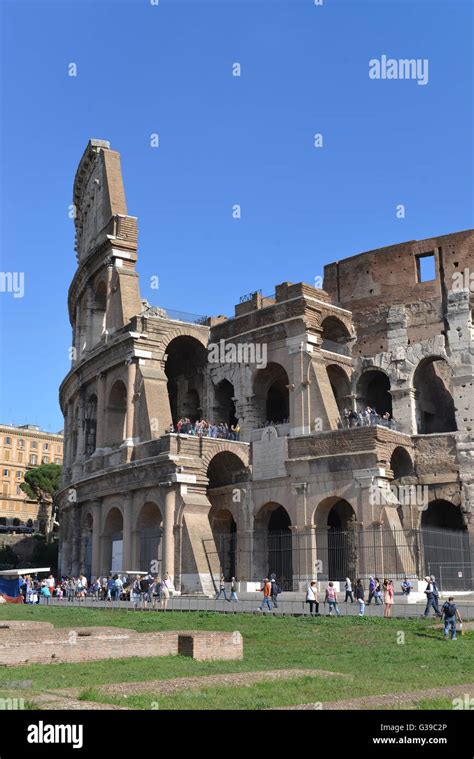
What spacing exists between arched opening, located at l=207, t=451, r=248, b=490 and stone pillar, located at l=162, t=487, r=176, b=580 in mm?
2658

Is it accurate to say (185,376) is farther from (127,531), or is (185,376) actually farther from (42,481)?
(42,481)

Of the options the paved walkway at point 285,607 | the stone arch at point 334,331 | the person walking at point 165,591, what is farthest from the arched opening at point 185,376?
the paved walkway at point 285,607

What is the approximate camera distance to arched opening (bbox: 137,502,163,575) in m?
30.3

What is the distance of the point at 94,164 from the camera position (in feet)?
139

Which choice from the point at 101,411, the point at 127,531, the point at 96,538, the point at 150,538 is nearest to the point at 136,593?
the point at 150,538

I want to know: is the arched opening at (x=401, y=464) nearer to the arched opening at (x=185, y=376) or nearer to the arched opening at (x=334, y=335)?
the arched opening at (x=334, y=335)

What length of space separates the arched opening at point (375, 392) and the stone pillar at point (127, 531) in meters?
9.68

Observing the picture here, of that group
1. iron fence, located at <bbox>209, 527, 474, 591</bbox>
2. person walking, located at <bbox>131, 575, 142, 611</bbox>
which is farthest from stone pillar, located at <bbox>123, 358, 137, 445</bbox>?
person walking, located at <bbox>131, 575, 142, 611</bbox>

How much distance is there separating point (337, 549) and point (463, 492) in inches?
185

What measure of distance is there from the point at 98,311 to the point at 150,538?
13.5 m

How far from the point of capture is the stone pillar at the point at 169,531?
2964 cm

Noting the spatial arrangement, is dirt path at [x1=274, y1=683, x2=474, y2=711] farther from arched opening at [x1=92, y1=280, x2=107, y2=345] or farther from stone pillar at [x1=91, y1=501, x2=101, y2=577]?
arched opening at [x1=92, y1=280, x2=107, y2=345]
